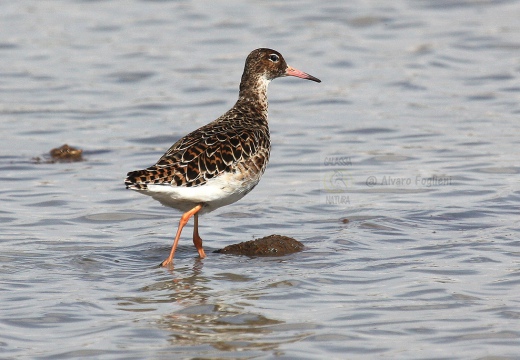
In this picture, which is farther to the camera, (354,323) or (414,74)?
(414,74)

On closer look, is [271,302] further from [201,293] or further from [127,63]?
[127,63]

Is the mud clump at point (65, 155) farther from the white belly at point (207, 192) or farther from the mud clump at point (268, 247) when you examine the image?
the mud clump at point (268, 247)

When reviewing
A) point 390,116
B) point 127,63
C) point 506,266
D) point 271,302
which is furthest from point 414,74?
point 271,302

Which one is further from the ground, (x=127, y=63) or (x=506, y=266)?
(x=127, y=63)

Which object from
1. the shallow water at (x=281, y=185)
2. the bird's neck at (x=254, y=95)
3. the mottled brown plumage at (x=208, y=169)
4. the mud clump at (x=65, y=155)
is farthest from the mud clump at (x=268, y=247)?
the mud clump at (x=65, y=155)

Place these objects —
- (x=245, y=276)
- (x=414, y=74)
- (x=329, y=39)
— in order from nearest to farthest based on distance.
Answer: (x=245, y=276) → (x=414, y=74) → (x=329, y=39)

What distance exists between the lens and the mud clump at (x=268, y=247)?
1046 cm

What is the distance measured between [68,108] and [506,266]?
34.6 feet

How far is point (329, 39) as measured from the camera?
23.0 m

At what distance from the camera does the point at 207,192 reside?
398 inches

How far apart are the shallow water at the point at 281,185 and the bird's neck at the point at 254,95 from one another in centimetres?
144

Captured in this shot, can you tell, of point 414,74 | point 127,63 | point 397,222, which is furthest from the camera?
point 127,63

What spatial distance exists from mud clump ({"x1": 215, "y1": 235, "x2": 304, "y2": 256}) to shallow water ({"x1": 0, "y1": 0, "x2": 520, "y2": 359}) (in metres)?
0.16

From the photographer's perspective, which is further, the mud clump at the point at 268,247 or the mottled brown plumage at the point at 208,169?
the mud clump at the point at 268,247
